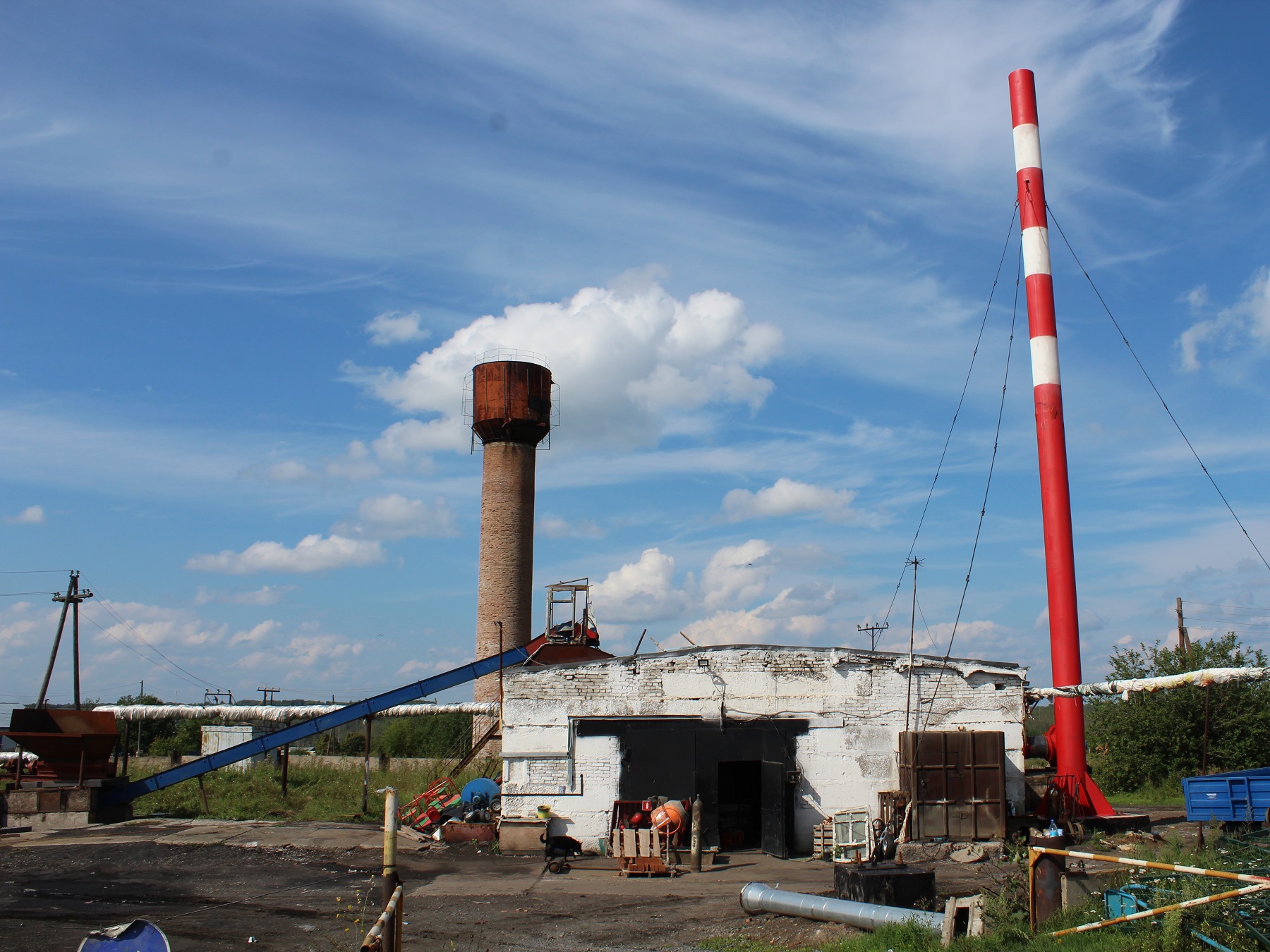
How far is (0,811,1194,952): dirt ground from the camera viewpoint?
1055 centimetres

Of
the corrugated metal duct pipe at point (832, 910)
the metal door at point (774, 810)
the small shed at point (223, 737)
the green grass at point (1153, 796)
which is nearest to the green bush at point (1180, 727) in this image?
the green grass at point (1153, 796)

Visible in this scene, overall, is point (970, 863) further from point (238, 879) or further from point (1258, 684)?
point (1258, 684)

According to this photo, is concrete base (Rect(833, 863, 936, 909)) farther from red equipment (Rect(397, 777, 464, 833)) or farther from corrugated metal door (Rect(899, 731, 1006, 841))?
red equipment (Rect(397, 777, 464, 833))

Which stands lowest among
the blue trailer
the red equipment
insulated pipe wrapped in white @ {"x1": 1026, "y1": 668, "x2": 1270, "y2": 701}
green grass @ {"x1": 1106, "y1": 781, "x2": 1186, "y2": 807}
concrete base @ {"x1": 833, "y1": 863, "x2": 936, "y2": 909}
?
green grass @ {"x1": 1106, "y1": 781, "x2": 1186, "y2": 807}

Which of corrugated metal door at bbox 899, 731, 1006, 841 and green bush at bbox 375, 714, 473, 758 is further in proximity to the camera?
green bush at bbox 375, 714, 473, 758

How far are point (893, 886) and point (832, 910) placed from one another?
0.72 m

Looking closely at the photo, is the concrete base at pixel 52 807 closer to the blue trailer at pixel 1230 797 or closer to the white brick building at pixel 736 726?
the white brick building at pixel 736 726

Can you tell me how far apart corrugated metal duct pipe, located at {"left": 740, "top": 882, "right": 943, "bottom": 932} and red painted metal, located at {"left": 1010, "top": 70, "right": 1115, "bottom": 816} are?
9.72 meters

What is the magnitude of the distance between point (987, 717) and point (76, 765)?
21.3 meters

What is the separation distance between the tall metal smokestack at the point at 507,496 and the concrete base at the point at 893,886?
20248 mm

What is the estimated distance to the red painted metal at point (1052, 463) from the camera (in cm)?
1877

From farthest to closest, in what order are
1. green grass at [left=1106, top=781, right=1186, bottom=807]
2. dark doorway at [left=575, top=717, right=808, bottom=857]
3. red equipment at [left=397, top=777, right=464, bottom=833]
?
green grass at [left=1106, top=781, right=1186, bottom=807], red equipment at [left=397, top=777, right=464, bottom=833], dark doorway at [left=575, top=717, right=808, bottom=857]

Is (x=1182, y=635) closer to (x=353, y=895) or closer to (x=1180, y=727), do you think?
(x=1180, y=727)

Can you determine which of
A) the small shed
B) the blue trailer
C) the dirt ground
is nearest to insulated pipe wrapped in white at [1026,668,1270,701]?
the blue trailer
